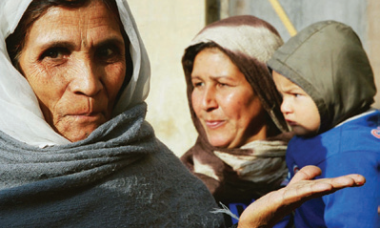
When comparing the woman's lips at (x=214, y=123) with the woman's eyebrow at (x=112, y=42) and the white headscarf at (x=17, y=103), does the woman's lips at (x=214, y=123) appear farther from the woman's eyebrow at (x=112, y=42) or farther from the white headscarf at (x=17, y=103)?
the white headscarf at (x=17, y=103)

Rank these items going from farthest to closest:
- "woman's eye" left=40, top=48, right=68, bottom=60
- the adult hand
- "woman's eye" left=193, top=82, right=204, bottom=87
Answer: "woman's eye" left=193, top=82, right=204, bottom=87 → "woman's eye" left=40, top=48, right=68, bottom=60 → the adult hand

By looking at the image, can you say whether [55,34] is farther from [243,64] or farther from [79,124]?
[243,64]

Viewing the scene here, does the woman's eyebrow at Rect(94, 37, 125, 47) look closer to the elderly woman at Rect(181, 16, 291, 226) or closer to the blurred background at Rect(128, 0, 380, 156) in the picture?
the elderly woman at Rect(181, 16, 291, 226)

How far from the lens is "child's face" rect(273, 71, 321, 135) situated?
326 cm

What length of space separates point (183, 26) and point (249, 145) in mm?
1868

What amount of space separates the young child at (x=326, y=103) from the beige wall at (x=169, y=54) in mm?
2028

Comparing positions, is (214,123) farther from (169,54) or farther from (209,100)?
(169,54)

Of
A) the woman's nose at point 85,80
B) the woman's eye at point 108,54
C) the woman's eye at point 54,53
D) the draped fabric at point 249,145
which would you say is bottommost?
the draped fabric at point 249,145

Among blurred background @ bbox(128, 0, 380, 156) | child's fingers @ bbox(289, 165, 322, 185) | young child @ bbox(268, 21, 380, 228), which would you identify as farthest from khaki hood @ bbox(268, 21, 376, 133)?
blurred background @ bbox(128, 0, 380, 156)

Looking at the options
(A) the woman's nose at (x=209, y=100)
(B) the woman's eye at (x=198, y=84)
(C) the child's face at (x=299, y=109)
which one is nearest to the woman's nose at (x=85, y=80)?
(C) the child's face at (x=299, y=109)

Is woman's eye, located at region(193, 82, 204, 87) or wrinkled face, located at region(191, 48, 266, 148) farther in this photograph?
woman's eye, located at region(193, 82, 204, 87)

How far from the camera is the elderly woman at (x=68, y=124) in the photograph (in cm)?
209

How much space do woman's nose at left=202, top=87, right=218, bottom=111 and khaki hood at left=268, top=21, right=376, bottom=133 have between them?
20.5 inches

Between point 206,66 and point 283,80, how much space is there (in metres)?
0.65
